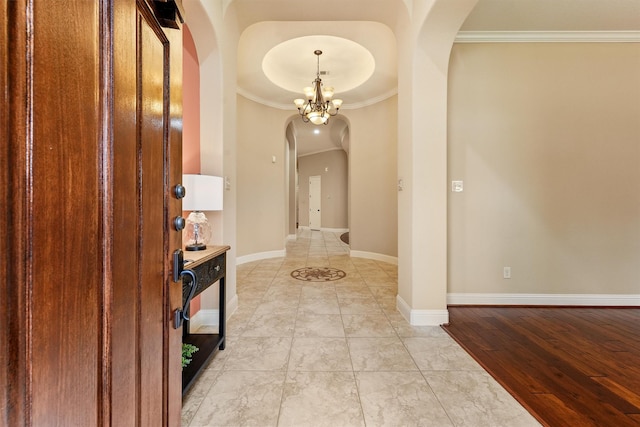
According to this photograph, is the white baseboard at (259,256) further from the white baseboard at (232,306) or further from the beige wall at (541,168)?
the beige wall at (541,168)

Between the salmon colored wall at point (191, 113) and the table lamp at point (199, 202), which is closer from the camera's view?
the table lamp at point (199, 202)

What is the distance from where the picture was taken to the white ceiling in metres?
2.51

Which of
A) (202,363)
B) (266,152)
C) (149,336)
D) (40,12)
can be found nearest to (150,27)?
(40,12)

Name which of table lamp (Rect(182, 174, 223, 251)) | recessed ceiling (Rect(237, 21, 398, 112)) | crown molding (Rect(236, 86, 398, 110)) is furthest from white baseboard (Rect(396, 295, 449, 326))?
crown molding (Rect(236, 86, 398, 110))

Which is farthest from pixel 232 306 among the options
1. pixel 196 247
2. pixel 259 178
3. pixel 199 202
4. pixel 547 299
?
pixel 547 299

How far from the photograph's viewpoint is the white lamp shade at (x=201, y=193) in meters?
1.82

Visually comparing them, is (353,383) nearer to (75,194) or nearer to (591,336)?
(75,194)

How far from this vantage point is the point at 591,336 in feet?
7.20

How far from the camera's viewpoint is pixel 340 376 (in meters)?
1.66

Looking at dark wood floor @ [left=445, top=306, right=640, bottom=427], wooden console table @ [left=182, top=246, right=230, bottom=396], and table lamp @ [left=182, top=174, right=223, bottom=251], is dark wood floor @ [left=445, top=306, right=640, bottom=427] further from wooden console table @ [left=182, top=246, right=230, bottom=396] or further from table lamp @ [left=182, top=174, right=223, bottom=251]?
table lamp @ [left=182, top=174, right=223, bottom=251]

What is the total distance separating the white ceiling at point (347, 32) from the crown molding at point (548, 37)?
0.04 m

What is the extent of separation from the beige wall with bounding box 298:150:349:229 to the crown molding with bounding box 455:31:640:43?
7197 mm

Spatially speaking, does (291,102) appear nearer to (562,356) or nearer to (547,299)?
(547,299)

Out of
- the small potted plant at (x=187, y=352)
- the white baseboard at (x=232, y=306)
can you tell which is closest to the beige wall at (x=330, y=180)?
the white baseboard at (x=232, y=306)
